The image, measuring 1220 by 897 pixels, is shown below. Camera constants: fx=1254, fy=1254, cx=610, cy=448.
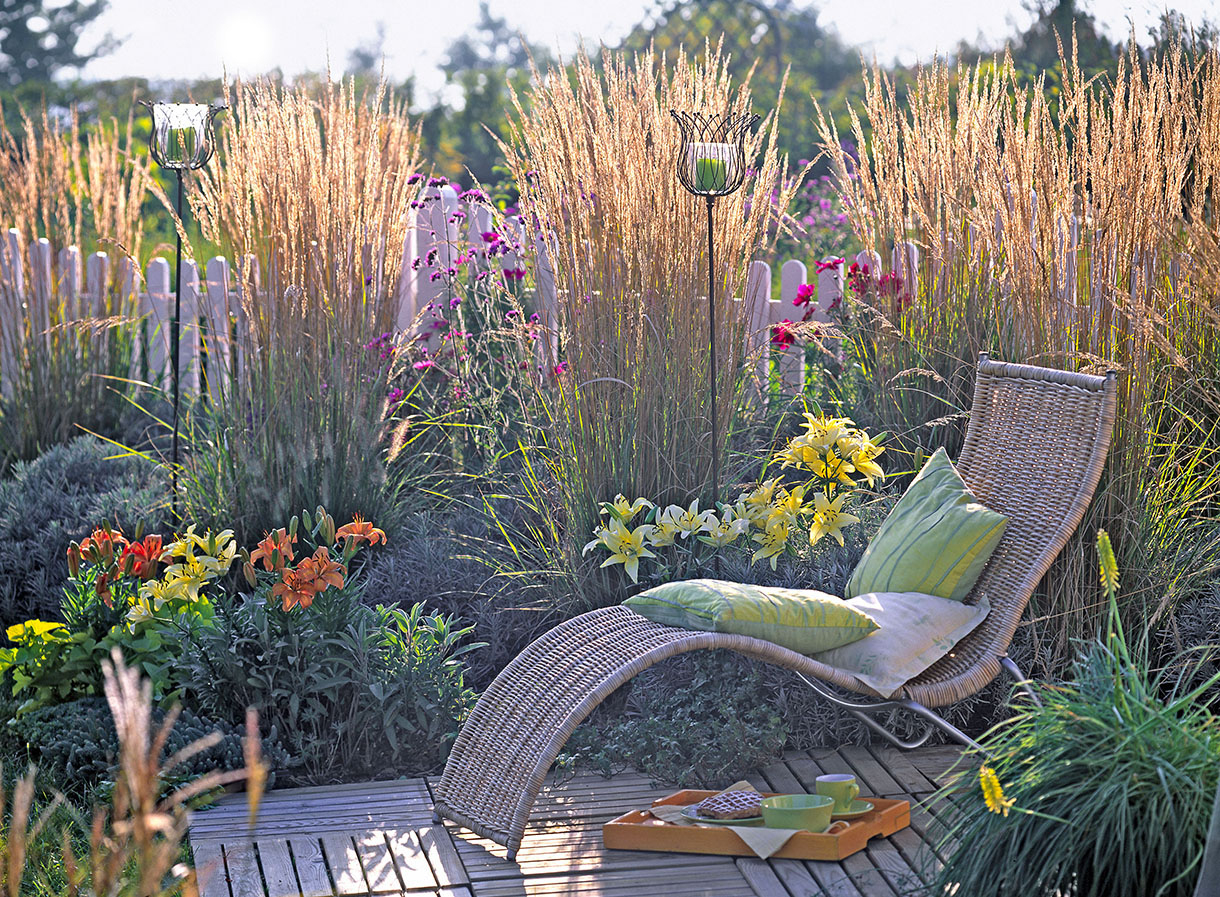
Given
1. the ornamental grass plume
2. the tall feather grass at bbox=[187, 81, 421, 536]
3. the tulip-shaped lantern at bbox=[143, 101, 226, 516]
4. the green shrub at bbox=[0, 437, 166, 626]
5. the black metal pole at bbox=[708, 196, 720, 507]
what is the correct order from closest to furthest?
1. the black metal pole at bbox=[708, 196, 720, 507]
2. the ornamental grass plume
3. the tall feather grass at bbox=[187, 81, 421, 536]
4. the green shrub at bbox=[0, 437, 166, 626]
5. the tulip-shaped lantern at bbox=[143, 101, 226, 516]

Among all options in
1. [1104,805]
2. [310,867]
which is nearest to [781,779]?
[310,867]

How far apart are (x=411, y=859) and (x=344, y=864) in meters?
0.13

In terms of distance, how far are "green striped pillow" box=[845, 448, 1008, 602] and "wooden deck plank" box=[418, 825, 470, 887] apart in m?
1.13

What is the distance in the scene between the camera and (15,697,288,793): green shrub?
290 cm

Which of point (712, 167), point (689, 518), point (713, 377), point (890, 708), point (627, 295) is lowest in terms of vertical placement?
point (890, 708)

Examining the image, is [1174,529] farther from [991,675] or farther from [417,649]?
[417,649]

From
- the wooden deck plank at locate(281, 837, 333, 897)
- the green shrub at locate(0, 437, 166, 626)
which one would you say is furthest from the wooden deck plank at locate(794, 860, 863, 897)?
the green shrub at locate(0, 437, 166, 626)

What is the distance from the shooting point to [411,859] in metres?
2.48

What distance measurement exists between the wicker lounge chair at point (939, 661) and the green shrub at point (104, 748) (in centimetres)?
56

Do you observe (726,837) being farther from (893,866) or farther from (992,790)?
(992,790)

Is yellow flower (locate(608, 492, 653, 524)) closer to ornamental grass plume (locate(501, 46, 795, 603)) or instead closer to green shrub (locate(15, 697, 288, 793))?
ornamental grass plume (locate(501, 46, 795, 603))

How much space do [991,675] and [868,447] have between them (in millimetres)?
864

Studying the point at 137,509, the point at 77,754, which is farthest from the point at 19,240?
the point at 77,754

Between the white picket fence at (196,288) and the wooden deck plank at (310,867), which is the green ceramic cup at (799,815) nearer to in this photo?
the wooden deck plank at (310,867)
